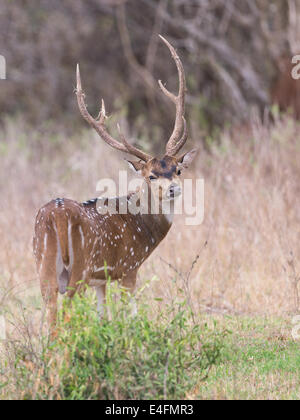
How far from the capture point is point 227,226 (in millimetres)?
8945

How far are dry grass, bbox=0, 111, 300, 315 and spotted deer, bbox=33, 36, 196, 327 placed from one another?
0.44 metres

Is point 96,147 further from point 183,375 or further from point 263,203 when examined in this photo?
point 183,375

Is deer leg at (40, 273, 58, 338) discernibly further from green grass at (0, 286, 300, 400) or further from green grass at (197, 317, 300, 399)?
green grass at (197, 317, 300, 399)

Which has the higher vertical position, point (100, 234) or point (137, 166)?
point (137, 166)

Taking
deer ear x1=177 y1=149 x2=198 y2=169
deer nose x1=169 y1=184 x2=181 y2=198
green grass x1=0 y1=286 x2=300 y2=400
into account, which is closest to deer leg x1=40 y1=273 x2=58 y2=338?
→ green grass x1=0 y1=286 x2=300 y2=400

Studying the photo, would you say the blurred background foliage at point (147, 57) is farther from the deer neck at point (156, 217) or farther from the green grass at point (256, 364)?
the green grass at point (256, 364)

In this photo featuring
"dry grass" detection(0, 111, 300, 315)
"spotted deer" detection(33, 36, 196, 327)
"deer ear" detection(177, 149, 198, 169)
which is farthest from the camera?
"dry grass" detection(0, 111, 300, 315)

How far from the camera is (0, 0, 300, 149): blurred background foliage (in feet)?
53.3

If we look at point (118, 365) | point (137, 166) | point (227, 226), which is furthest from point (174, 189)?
point (227, 226)

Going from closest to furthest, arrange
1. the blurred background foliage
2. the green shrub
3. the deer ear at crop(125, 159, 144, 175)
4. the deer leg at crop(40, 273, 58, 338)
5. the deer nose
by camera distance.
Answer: the green shrub
the deer leg at crop(40, 273, 58, 338)
the deer nose
the deer ear at crop(125, 159, 144, 175)
the blurred background foliage

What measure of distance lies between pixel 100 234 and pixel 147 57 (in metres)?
12.1

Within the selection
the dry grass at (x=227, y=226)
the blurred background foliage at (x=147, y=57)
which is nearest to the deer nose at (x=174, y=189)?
the dry grass at (x=227, y=226)

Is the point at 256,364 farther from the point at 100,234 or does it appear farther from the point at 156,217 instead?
the point at 156,217

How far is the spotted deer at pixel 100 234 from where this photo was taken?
5.54 meters
